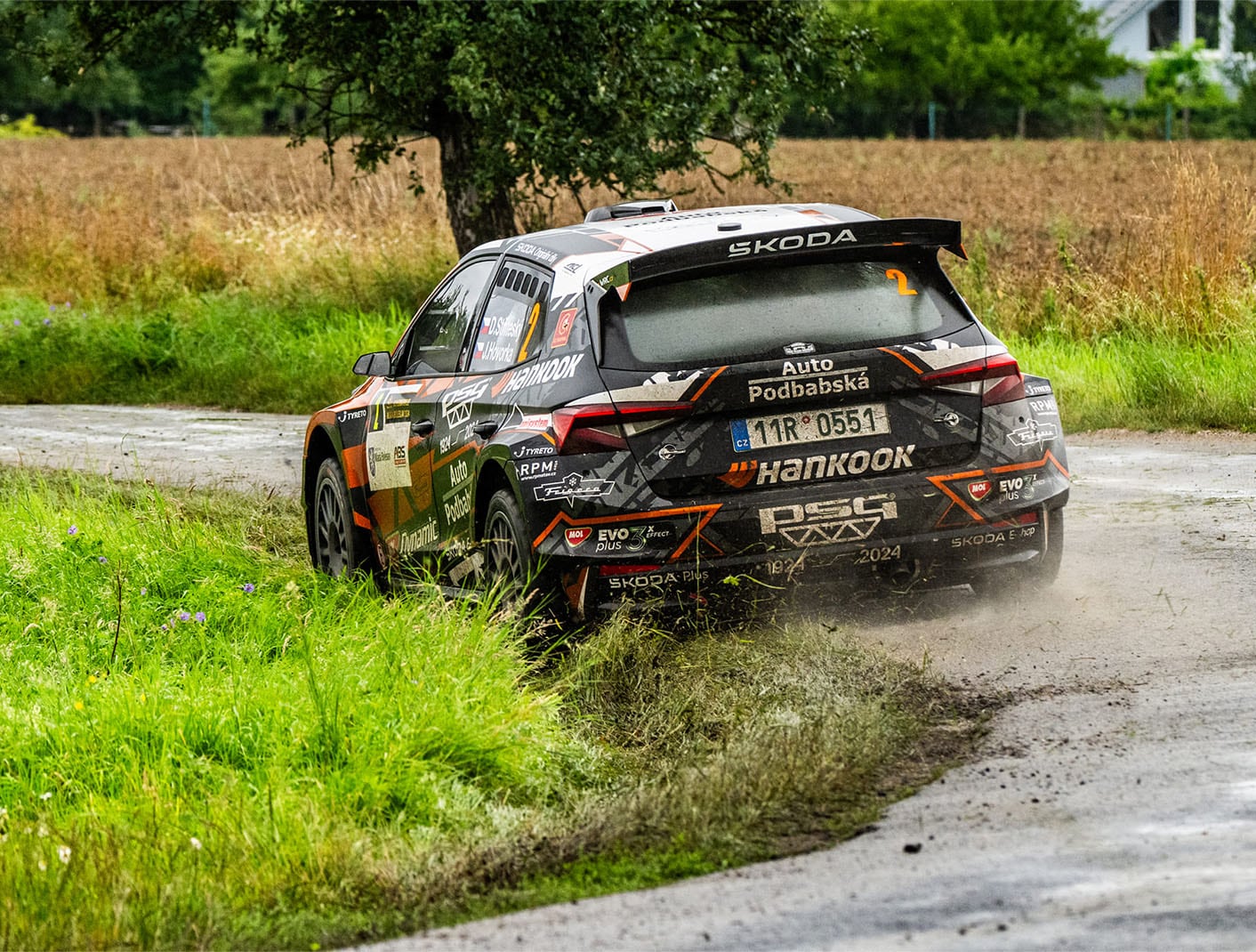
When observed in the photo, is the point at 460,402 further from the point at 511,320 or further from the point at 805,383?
the point at 805,383

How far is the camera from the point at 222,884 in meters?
4.74

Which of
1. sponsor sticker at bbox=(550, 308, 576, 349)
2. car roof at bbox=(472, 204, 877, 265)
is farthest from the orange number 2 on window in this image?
sponsor sticker at bbox=(550, 308, 576, 349)

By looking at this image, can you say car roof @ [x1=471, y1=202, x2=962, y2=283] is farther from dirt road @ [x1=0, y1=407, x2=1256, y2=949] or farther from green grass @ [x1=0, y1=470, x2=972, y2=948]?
dirt road @ [x1=0, y1=407, x2=1256, y2=949]

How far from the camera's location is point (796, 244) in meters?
7.03

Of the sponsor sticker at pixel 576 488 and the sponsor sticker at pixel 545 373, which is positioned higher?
the sponsor sticker at pixel 545 373

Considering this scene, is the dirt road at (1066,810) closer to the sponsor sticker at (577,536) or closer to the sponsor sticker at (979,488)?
the sponsor sticker at (979,488)

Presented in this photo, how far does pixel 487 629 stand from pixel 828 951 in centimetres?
295

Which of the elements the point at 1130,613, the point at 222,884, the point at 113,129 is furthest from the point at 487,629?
the point at 113,129

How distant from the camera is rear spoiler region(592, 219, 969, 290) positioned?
691 cm

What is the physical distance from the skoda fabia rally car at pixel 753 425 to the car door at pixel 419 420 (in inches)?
19.0

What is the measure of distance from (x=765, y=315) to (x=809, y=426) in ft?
1.56

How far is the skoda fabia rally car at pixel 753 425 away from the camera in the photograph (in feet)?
22.2

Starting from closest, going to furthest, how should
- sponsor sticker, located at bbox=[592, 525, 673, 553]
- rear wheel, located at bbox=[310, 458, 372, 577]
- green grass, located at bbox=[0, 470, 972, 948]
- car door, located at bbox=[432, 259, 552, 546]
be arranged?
green grass, located at bbox=[0, 470, 972, 948], sponsor sticker, located at bbox=[592, 525, 673, 553], car door, located at bbox=[432, 259, 552, 546], rear wheel, located at bbox=[310, 458, 372, 577]

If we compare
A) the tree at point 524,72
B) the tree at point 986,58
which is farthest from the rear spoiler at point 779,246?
the tree at point 986,58
